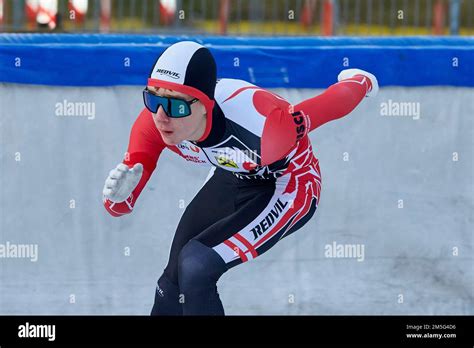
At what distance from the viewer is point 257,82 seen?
558 centimetres

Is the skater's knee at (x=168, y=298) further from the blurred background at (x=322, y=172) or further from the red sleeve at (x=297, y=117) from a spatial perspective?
the red sleeve at (x=297, y=117)

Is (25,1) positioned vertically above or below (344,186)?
above

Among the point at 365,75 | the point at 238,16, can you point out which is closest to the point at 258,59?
the point at 365,75

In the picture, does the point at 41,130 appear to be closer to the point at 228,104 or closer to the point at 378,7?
the point at 228,104

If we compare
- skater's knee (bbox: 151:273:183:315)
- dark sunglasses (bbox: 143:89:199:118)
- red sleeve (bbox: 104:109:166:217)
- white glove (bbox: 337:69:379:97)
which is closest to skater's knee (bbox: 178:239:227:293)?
skater's knee (bbox: 151:273:183:315)

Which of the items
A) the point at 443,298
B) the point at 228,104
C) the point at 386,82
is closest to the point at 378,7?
the point at 386,82

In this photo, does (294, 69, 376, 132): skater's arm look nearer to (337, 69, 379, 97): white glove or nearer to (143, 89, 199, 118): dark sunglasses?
(337, 69, 379, 97): white glove

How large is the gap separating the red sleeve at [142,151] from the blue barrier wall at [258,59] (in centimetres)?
70

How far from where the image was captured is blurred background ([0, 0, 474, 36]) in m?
7.09

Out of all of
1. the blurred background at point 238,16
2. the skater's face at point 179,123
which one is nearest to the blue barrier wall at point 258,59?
the skater's face at point 179,123

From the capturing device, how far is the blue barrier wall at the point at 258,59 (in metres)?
5.52

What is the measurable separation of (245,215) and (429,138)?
4.31ft

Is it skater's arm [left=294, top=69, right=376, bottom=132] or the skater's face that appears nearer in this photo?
the skater's face

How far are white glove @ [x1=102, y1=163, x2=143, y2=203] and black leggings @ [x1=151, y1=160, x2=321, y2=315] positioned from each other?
377mm
